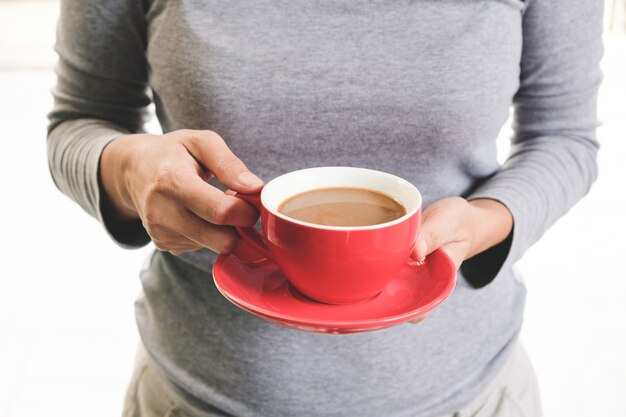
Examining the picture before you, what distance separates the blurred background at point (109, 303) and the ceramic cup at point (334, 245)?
1.22 meters

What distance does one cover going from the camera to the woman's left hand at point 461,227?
0.61 meters

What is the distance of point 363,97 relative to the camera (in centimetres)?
71

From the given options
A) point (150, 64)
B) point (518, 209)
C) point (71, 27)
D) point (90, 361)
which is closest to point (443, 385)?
point (518, 209)

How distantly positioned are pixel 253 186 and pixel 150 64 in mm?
306

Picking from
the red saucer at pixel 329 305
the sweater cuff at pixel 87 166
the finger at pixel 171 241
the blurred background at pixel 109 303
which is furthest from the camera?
the blurred background at pixel 109 303

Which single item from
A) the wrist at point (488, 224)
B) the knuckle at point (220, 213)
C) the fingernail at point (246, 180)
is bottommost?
the wrist at point (488, 224)

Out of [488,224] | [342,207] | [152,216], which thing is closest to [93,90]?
[152,216]

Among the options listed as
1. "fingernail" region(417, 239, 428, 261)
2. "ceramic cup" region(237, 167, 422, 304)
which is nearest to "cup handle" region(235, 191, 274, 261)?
"ceramic cup" region(237, 167, 422, 304)

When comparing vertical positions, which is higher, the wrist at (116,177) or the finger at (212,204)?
the finger at (212,204)

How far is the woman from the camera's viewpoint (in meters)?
0.70

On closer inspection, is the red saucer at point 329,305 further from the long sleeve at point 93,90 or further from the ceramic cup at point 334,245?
the long sleeve at point 93,90

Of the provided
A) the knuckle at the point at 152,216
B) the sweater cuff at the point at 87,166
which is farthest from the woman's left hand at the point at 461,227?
the sweater cuff at the point at 87,166

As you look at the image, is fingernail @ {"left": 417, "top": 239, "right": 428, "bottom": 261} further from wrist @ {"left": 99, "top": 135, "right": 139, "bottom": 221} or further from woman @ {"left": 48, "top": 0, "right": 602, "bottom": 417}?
wrist @ {"left": 99, "top": 135, "right": 139, "bottom": 221}

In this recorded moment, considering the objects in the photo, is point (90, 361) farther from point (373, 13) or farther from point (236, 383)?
point (373, 13)
